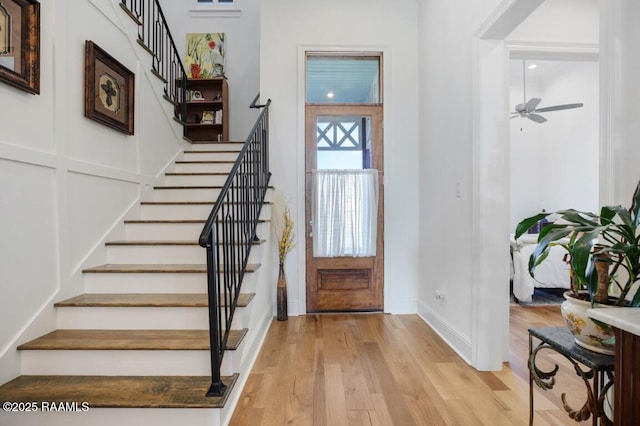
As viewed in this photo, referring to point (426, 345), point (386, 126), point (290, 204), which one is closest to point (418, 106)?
point (386, 126)

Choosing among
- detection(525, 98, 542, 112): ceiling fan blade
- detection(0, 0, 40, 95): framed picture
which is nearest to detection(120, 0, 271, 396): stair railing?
detection(0, 0, 40, 95): framed picture

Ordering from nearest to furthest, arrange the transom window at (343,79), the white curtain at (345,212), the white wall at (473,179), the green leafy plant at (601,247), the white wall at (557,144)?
the green leafy plant at (601,247) → the white wall at (473,179) → the white curtain at (345,212) → the transom window at (343,79) → the white wall at (557,144)

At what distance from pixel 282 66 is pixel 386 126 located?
134 cm

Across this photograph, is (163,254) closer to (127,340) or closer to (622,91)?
(127,340)

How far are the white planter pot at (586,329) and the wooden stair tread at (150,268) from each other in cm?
181

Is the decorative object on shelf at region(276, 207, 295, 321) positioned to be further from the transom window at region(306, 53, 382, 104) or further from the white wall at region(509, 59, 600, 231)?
the white wall at region(509, 59, 600, 231)

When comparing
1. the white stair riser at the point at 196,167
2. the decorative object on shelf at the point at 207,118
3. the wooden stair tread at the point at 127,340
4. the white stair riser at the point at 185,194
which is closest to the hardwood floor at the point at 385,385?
the wooden stair tread at the point at 127,340

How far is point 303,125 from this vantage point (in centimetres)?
339

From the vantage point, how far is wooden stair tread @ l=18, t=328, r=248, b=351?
5.59 feet

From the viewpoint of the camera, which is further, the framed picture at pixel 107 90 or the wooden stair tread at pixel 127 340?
the framed picture at pixel 107 90

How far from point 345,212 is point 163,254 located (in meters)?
1.82

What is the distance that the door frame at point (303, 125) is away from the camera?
3375mm

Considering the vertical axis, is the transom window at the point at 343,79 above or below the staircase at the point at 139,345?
above

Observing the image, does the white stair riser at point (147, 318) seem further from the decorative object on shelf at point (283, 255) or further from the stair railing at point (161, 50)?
the stair railing at point (161, 50)
